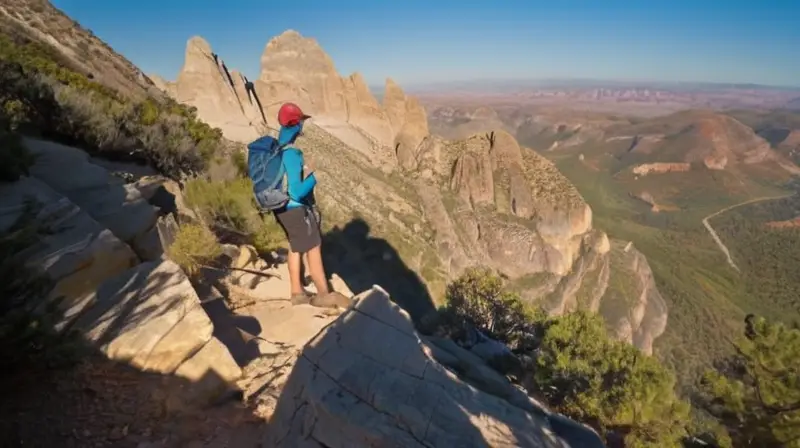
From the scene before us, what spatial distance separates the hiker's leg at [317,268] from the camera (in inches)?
219

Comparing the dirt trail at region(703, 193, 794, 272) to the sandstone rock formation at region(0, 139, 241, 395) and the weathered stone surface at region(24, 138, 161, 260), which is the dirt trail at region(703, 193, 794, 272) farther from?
the sandstone rock formation at region(0, 139, 241, 395)

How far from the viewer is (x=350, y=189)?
43156 mm

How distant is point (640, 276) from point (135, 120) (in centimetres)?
7124

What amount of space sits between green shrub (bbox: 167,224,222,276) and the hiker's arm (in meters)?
2.24

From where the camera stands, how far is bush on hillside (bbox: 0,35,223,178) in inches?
349

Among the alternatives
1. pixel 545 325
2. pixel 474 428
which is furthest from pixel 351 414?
pixel 545 325

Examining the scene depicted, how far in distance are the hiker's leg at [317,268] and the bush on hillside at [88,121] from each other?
507 centimetres

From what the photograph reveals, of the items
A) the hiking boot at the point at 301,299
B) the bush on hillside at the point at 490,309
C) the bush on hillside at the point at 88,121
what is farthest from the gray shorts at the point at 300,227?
the bush on hillside at the point at 490,309

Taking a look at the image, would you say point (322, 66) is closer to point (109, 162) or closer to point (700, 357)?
point (109, 162)

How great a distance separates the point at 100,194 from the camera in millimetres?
6898

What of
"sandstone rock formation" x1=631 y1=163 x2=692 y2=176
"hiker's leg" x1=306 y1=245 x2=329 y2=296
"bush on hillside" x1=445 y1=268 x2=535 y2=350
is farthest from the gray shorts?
"sandstone rock formation" x1=631 y1=163 x2=692 y2=176

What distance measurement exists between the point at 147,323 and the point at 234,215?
5.46 metres

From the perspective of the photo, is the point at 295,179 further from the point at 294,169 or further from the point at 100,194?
the point at 100,194

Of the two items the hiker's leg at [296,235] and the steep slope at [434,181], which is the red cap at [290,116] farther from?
the steep slope at [434,181]
